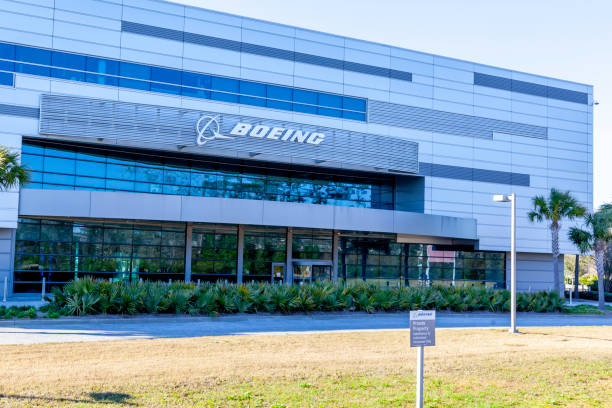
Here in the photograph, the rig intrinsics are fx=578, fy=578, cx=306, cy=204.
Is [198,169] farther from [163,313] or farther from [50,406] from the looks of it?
[50,406]

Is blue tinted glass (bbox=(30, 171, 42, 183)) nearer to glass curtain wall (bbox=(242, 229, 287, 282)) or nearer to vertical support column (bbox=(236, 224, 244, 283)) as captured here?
vertical support column (bbox=(236, 224, 244, 283))

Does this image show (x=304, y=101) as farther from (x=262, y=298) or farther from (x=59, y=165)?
(x=262, y=298)

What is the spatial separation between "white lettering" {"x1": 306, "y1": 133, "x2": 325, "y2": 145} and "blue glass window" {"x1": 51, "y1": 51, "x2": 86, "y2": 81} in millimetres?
12063

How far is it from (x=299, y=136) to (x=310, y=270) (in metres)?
8.48

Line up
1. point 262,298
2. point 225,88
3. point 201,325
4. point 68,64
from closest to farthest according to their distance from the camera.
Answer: point 201,325, point 262,298, point 68,64, point 225,88

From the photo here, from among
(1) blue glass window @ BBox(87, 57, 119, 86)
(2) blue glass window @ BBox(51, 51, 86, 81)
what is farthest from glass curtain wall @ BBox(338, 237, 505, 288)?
(2) blue glass window @ BBox(51, 51, 86, 81)

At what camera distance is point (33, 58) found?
2708 cm

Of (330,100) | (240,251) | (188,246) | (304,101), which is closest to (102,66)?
(188,246)

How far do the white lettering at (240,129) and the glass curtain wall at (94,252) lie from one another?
249 inches

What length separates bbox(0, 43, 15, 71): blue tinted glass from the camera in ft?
86.7

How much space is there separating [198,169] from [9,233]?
1039cm

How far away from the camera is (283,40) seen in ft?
108

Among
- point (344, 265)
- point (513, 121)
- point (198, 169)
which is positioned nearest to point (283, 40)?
point (198, 169)

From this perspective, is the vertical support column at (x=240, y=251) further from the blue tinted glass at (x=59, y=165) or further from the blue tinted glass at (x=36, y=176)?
the blue tinted glass at (x=36, y=176)
